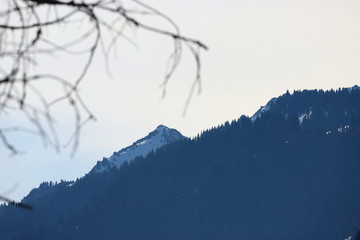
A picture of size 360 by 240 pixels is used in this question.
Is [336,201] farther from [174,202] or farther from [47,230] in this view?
[47,230]

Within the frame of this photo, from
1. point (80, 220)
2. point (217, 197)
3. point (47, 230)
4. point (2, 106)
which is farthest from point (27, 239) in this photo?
point (2, 106)

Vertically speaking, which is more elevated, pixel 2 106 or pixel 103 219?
pixel 103 219

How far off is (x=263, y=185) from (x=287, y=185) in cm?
739

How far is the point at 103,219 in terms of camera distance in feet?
645

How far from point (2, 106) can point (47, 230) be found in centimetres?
19206

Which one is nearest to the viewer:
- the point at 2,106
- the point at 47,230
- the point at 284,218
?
the point at 2,106

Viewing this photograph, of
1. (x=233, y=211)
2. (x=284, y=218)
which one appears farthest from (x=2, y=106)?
(x=233, y=211)

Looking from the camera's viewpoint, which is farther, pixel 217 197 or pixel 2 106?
pixel 217 197

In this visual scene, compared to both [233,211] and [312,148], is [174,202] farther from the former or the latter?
[312,148]

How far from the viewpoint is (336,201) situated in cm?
17625

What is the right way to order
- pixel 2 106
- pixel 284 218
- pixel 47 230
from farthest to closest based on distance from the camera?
pixel 47 230 → pixel 284 218 → pixel 2 106

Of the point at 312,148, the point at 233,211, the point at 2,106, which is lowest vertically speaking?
the point at 2,106

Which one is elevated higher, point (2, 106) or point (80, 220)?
point (80, 220)

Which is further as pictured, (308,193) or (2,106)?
(308,193)
